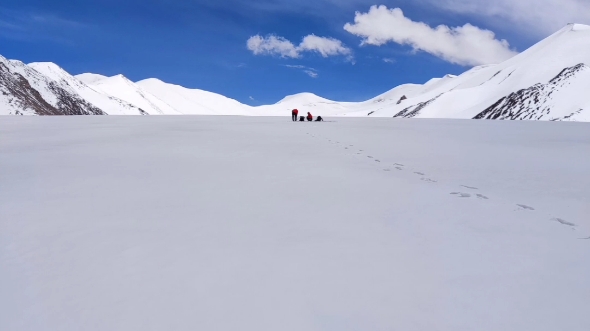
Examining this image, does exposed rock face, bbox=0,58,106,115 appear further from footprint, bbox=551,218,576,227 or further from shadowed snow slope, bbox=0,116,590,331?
footprint, bbox=551,218,576,227

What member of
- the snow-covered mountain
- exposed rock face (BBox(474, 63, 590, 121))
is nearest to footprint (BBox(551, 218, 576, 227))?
the snow-covered mountain

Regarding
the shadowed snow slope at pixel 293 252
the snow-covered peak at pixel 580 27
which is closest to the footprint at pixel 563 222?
the shadowed snow slope at pixel 293 252

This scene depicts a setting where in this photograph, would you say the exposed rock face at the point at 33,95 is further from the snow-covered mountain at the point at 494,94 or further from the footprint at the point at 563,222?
the footprint at the point at 563,222

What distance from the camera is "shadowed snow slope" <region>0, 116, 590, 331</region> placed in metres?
2.62

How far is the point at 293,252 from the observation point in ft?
11.9

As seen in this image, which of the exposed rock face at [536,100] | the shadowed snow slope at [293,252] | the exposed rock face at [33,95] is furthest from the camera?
the exposed rock face at [33,95]

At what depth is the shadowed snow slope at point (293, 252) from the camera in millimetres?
2619

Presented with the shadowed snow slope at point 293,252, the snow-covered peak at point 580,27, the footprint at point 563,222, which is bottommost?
the shadowed snow slope at point 293,252

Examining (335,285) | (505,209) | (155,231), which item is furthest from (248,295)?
(505,209)

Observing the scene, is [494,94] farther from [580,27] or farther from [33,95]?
[33,95]

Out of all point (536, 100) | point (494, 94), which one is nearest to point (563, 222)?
point (536, 100)

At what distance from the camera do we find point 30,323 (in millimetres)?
→ 2523

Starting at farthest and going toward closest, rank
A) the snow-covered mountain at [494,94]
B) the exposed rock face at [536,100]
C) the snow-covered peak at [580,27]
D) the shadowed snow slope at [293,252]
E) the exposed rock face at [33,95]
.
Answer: the snow-covered peak at [580,27]
the exposed rock face at [33,95]
the snow-covered mountain at [494,94]
the exposed rock face at [536,100]
the shadowed snow slope at [293,252]

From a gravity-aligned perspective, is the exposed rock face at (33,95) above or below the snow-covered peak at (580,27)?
below
